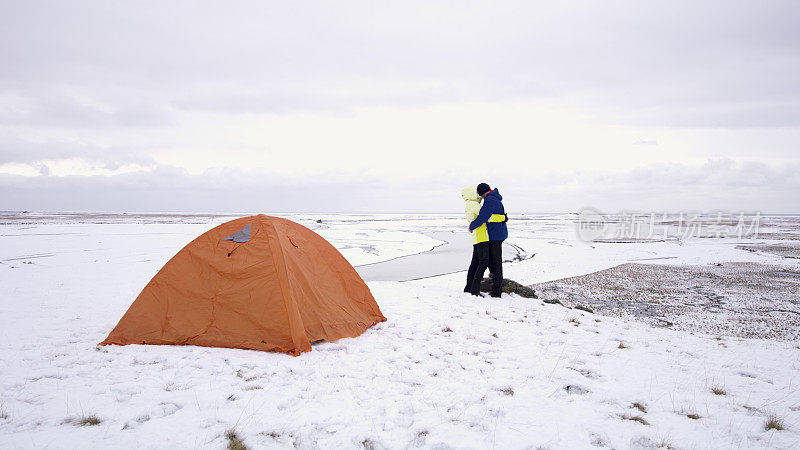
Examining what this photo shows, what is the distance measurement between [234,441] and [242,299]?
282 centimetres

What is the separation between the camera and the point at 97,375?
4.58m

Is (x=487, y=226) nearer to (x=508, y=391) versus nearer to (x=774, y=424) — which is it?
(x=508, y=391)

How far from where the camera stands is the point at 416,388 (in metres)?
4.53

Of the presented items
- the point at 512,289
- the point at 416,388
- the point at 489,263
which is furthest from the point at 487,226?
the point at 416,388

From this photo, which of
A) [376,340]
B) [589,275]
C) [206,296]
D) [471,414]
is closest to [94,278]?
[206,296]

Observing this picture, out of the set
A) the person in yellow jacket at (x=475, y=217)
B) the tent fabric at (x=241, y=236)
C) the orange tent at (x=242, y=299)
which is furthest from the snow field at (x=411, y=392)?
the person in yellow jacket at (x=475, y=217)

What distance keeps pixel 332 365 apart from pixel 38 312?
22.7ft

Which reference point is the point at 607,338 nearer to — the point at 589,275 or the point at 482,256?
the point at 482,256

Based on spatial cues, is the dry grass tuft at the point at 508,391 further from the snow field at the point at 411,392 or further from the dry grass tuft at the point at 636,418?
the dry grass tuft at the point at 636,418

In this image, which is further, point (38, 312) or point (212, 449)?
point (38, 312)

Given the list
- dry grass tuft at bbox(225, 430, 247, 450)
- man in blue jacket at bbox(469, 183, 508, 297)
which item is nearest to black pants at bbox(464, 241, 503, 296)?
man in blue jacket at bbox(469, 183, 508, 297)

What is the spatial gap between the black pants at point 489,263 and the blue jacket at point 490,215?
0.20 m

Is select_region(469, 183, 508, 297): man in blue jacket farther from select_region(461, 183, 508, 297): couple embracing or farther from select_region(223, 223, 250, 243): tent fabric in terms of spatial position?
select_region(223, 223, 250, 243): tent fabric

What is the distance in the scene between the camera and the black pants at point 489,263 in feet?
29.7
